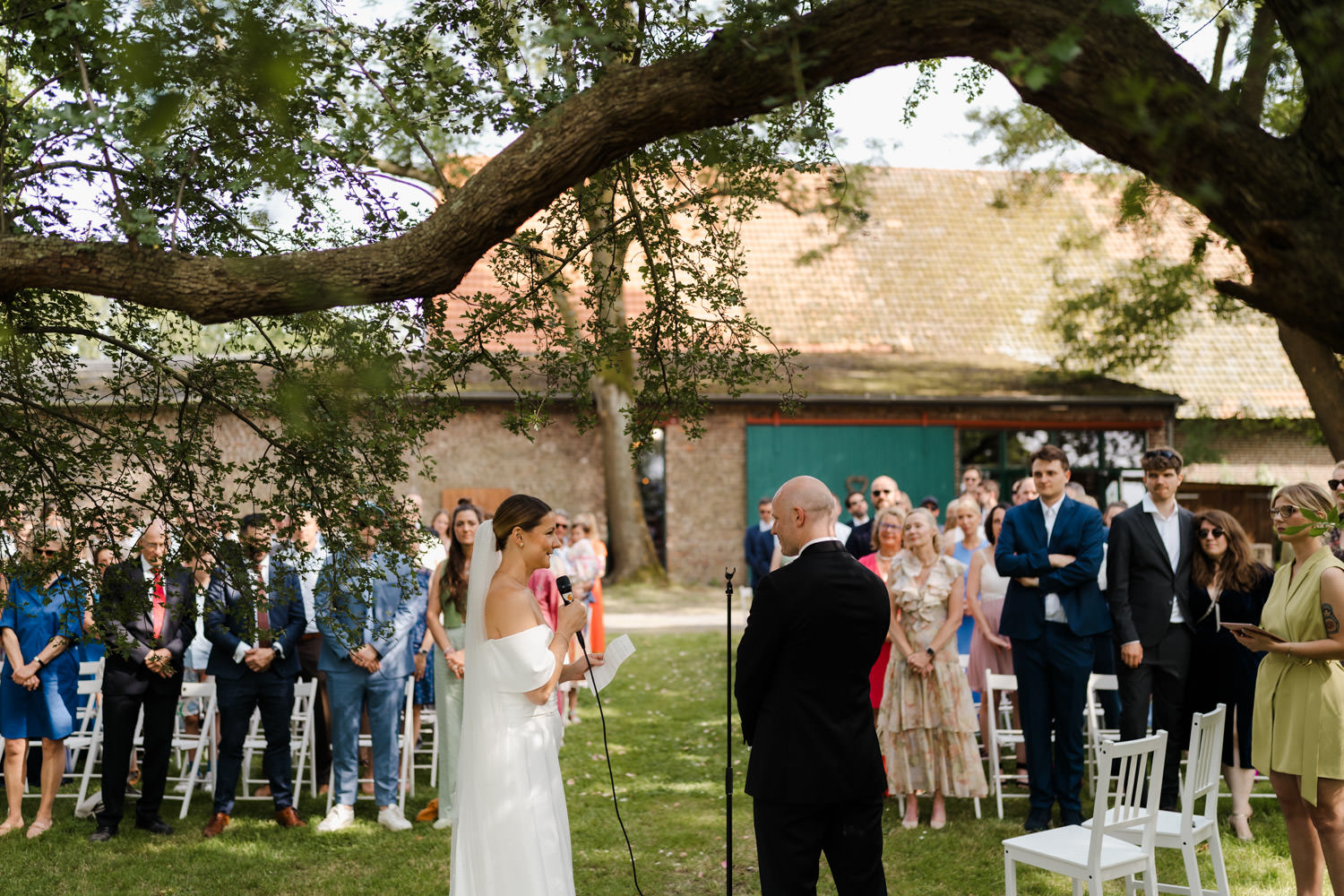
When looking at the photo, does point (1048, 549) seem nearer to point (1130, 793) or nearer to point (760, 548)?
point (1130, 793)

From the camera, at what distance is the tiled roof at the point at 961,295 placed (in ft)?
77.6

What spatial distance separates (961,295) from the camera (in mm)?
25438

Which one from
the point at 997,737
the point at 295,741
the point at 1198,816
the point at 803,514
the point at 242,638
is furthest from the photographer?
the point at 295,741

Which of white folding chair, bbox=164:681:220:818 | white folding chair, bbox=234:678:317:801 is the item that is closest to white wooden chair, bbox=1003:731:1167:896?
white folding chair, bbox=234:678:317:801

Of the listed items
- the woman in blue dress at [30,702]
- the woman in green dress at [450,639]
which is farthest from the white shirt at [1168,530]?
the woman in blue dress at [30,702]

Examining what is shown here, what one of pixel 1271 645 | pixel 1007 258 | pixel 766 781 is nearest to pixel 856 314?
pixel 1007 258

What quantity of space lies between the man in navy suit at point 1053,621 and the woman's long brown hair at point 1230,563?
2.19 ft

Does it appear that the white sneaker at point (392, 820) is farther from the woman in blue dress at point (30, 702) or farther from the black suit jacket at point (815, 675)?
the black suit jacket at point (815, 675)

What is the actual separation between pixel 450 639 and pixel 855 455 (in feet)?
49.6

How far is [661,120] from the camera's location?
135 inches

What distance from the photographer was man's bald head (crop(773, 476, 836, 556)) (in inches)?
173

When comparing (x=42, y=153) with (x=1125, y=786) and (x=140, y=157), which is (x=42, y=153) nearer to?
(x=140, y=157)

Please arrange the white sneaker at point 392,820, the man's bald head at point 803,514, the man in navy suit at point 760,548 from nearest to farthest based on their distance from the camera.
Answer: the man's bald head at point 803,514 → the white sneaker at point 392,820 → the man in navy suit at point 760,548

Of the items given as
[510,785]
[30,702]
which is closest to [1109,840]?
[510,785]
